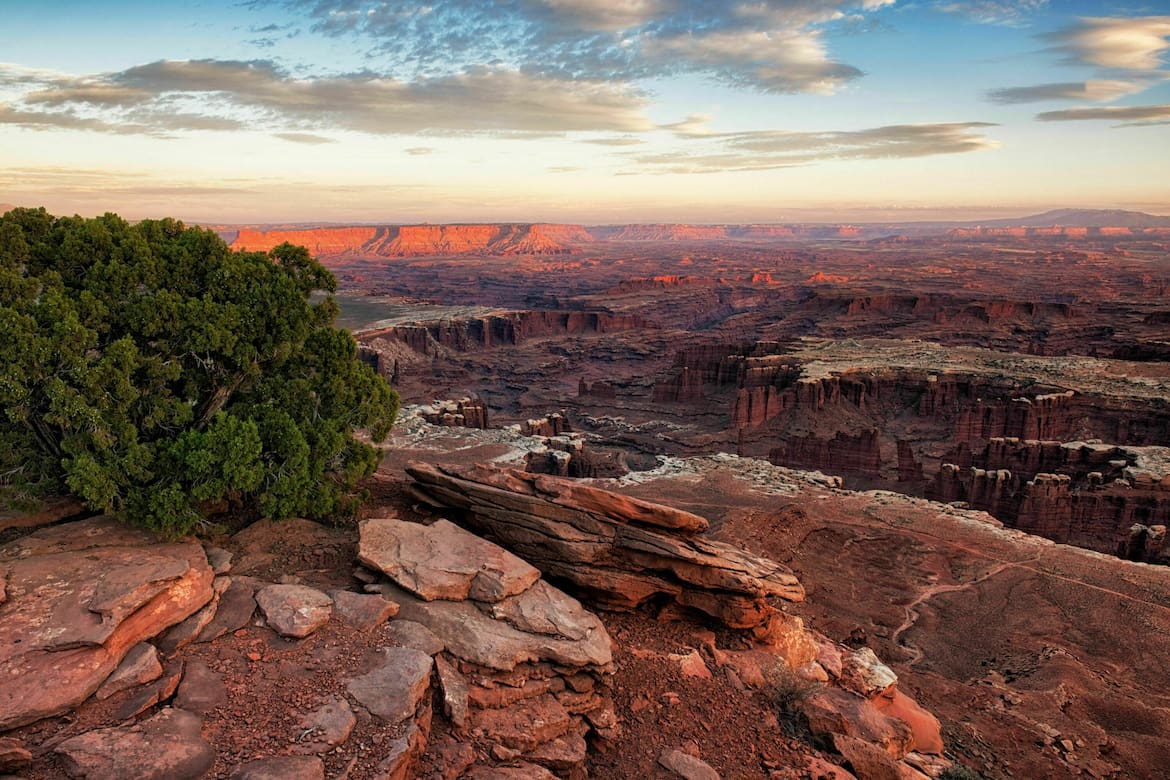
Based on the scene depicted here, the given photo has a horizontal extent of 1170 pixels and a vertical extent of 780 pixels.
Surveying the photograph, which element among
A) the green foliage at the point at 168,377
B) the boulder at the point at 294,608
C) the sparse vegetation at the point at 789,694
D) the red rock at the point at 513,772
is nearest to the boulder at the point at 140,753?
the boulder at the point at 294,608

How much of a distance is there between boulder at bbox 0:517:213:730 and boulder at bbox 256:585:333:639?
0.88m

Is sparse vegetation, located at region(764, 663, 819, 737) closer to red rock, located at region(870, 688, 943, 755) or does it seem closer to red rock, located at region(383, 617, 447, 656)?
red rock, located at region(870, 688, 943, 755)

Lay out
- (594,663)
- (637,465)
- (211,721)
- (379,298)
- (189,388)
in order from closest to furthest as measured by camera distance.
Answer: (211,721) < (594,663) < (189,388) < (637,465) < (379,298)

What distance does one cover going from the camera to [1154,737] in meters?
15.0

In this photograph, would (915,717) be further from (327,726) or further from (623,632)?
(327,726)

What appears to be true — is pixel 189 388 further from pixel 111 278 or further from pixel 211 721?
pixel 211 721

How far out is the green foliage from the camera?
36.1 ft

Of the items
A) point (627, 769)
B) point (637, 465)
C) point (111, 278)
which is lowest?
point (637, 465)

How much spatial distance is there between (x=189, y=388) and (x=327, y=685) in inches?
286

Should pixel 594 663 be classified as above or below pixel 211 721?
below

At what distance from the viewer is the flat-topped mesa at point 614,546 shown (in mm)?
13148

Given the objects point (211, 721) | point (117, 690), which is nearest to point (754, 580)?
point (211, 721)

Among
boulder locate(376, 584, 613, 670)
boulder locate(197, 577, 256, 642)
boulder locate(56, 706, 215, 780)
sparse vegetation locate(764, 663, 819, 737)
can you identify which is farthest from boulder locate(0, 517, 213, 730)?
sparse vegetation locate(764, 663, 819, 737)

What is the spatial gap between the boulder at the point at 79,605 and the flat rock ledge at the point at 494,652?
9.47ft
